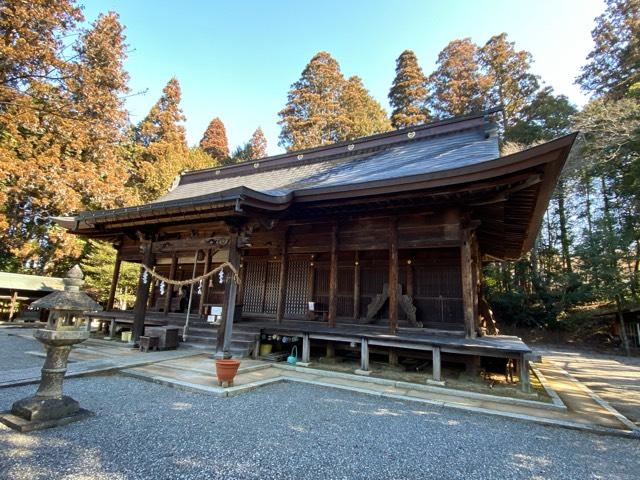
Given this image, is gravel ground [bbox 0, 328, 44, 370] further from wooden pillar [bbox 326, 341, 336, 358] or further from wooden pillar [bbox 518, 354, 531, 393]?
wooden pillar [bbox 518, 354, 531, 393]

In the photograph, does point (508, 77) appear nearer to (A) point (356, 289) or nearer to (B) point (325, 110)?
(B) point (325, 110)

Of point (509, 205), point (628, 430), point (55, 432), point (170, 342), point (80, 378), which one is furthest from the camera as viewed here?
point (170, 342)

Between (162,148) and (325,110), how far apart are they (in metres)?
12.8

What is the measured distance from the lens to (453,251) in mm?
8078

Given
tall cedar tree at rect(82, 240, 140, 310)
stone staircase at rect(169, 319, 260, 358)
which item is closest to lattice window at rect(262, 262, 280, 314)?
stone staircase at rect(169, 319, 260, 358)

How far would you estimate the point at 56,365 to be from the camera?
3551 mm

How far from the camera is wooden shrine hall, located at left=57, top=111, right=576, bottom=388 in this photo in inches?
239

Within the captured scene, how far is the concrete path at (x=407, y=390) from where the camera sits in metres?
4.26

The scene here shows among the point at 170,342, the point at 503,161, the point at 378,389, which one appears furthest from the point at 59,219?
the point at 503,161

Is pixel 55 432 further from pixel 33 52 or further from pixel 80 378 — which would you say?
pixel 33 52

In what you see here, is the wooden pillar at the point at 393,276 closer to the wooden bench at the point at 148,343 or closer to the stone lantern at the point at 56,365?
the stone lantern at the point at 56,365

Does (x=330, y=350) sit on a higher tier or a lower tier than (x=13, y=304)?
lower

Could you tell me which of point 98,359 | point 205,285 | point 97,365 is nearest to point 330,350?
point 97,365

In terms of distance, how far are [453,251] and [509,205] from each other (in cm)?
173
